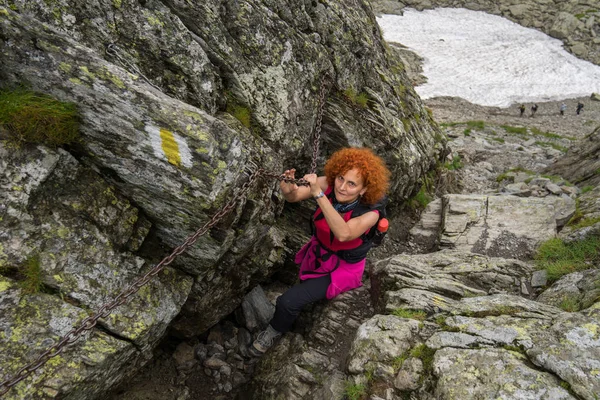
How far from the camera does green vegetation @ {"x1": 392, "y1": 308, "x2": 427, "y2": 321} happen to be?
22.9 feet

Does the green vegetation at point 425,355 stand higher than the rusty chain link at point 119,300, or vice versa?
the rusty chain link at point 119,300

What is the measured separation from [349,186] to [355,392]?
136 inches

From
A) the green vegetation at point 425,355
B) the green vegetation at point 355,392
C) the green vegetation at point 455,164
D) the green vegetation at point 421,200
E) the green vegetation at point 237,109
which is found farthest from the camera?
the green vegetation at point 455,164

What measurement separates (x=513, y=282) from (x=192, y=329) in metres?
7.34

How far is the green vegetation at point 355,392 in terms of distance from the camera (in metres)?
6.02

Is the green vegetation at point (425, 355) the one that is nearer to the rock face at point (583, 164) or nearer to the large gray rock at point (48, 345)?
the large gray rock at point (48, 345)

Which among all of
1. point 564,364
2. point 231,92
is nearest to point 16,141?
point 231,92

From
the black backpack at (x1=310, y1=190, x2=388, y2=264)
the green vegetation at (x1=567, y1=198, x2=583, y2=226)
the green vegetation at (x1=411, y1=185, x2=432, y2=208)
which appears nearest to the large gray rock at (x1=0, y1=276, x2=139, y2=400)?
the black backpack at (x1=310, y1=190, x2=388, y2=264)

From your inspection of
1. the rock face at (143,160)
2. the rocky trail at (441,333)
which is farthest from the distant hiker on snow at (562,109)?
the rock face at (143,160)

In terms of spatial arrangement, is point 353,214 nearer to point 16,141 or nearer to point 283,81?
point 283,81

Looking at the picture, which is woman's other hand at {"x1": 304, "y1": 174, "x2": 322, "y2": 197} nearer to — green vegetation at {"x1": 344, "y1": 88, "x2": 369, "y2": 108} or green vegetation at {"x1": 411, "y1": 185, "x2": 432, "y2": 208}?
green vegetation at {"x1": 344, "y1": 88, "x2": 369, "y2": 108}

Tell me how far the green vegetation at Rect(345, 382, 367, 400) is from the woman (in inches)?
77.6

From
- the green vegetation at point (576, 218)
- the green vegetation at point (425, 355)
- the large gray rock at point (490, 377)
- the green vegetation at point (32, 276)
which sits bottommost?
the green vegetation at point (576, 218)

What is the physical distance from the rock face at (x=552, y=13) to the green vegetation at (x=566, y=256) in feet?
190
